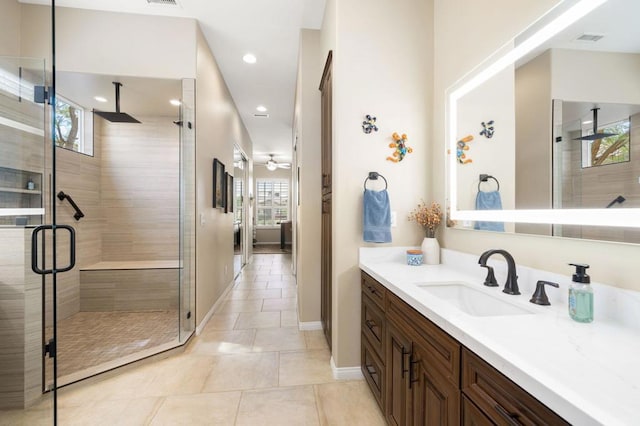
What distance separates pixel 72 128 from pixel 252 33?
2.68 metres

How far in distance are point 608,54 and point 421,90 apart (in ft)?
3.94

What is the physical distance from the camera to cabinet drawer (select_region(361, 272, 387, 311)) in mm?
1662

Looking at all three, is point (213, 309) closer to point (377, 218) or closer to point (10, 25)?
point (377, 218)

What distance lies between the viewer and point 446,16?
201 cm

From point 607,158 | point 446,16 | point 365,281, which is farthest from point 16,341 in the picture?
point 446,16

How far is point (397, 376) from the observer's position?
4.74 ft

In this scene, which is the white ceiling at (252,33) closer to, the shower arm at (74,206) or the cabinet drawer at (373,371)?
the shower arm at (74,206)

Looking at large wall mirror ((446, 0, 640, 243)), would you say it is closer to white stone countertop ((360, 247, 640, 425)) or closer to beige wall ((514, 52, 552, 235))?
beige wall ((514, 52, 552, 235))

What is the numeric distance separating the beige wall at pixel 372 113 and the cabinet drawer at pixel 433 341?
29.4 inches

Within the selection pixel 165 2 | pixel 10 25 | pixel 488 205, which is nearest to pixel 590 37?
pixel 488 205

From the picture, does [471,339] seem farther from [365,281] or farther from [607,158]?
[365,281]

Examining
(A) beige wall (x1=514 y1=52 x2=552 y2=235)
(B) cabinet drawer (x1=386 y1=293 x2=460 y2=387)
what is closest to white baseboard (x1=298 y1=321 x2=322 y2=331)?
(B) cabinet drawer (x1=386 y1=293 x2=460 y2=387)

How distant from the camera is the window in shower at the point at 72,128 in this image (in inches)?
134

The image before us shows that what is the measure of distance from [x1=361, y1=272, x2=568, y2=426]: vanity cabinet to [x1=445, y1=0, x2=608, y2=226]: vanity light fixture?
72 centimetres
